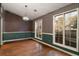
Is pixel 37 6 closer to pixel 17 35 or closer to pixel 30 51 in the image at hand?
pixel 30 51

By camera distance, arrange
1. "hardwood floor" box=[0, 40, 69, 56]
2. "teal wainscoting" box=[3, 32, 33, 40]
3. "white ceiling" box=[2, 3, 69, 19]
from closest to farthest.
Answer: "white ceiling" box=[2, 3, 69, 19] → "hardwood floor" box=[0, 40, 69, 56] → "teal wainscoting" box=[3, 32, 33, 40]

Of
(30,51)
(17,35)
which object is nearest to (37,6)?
(30,51)

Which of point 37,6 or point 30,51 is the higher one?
point 37,6

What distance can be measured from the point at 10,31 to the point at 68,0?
4793mm

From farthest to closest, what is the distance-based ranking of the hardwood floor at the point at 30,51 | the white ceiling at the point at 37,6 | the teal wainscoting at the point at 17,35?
the teal wainscoting at the point at 17,35 < the hardwood floor at the point at 30,51 < the white ceiling at the point at 37,6

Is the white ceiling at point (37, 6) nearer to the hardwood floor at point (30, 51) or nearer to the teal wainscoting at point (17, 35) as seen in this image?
the hardwood floor at point (30, 51)

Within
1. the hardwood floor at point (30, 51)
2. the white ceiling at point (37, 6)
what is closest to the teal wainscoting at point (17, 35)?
the hardwood floor at point (30, 51)

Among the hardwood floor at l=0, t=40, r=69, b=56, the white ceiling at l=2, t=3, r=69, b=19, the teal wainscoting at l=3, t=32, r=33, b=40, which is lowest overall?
the hardwood floor at l=0, t=40, r=69, b=56

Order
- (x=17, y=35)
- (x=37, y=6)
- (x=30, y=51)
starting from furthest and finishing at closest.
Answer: (x=17, y=35), (x=30, y=51), (x=37, y=6)

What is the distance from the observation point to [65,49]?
8.75 ft

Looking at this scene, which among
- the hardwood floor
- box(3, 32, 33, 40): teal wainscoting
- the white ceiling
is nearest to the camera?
the white ceiling

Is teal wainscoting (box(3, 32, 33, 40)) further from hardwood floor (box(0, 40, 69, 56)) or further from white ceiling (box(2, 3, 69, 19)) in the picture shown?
white ceiling (box(2, 3, 69, 19))

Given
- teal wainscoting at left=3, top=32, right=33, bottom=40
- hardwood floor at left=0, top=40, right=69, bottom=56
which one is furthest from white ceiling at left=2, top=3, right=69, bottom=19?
teal wainscoting at left=3, top=32, right=33, bottom=40

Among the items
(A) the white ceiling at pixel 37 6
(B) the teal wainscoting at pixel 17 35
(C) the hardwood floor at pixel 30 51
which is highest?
(A) the white ceiling at pixel 37 6
